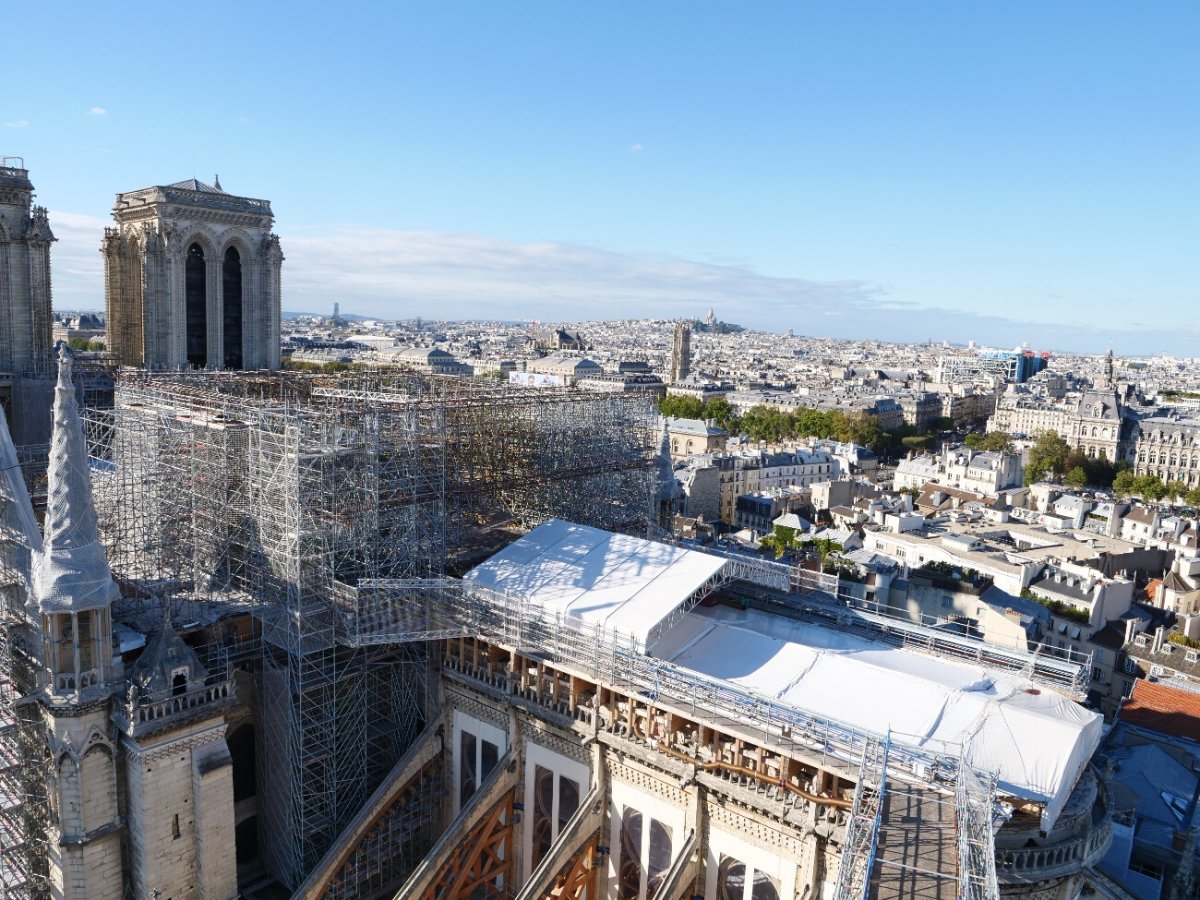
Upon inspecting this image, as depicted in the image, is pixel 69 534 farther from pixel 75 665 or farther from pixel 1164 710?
pixel 1164 710

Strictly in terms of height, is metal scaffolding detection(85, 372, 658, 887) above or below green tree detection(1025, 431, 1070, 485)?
above

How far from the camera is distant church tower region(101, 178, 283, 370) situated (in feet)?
→ 140

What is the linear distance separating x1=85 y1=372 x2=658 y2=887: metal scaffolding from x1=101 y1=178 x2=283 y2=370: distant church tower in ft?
37.9

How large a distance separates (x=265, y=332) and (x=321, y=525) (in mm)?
25166

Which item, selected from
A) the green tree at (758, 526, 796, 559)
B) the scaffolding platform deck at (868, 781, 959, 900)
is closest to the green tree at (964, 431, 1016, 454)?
the green tree at (758, 526, 796, 559)

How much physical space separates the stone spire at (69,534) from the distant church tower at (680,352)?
152 meters

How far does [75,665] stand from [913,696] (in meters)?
19.0

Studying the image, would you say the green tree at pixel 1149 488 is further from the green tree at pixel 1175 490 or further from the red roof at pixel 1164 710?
the red roof at pixel 1164 710

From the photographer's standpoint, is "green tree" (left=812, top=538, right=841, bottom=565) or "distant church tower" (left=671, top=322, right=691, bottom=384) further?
"distant church tower" (left=671, top=322, right=691, bottom=384)

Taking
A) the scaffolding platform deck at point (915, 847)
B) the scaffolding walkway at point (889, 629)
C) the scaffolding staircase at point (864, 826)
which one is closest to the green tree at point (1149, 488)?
the scaffolding walkway at point (889, 629)

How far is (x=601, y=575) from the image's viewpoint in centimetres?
2656

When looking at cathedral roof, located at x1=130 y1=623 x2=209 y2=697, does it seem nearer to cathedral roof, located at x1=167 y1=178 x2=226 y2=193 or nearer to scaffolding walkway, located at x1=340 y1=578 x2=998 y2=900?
scaffolding walkway, located at x1=340 y1=578 x2=998 y2=900

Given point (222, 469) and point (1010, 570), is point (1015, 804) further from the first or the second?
point (1010, 570)

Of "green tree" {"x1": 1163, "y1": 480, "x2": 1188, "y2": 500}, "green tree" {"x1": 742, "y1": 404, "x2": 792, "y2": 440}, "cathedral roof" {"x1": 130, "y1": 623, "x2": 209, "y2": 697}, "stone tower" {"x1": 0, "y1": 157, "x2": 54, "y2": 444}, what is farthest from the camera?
"green tree" {"x1": 742, "y1": 404, "x2": 792, "y2": 440}
